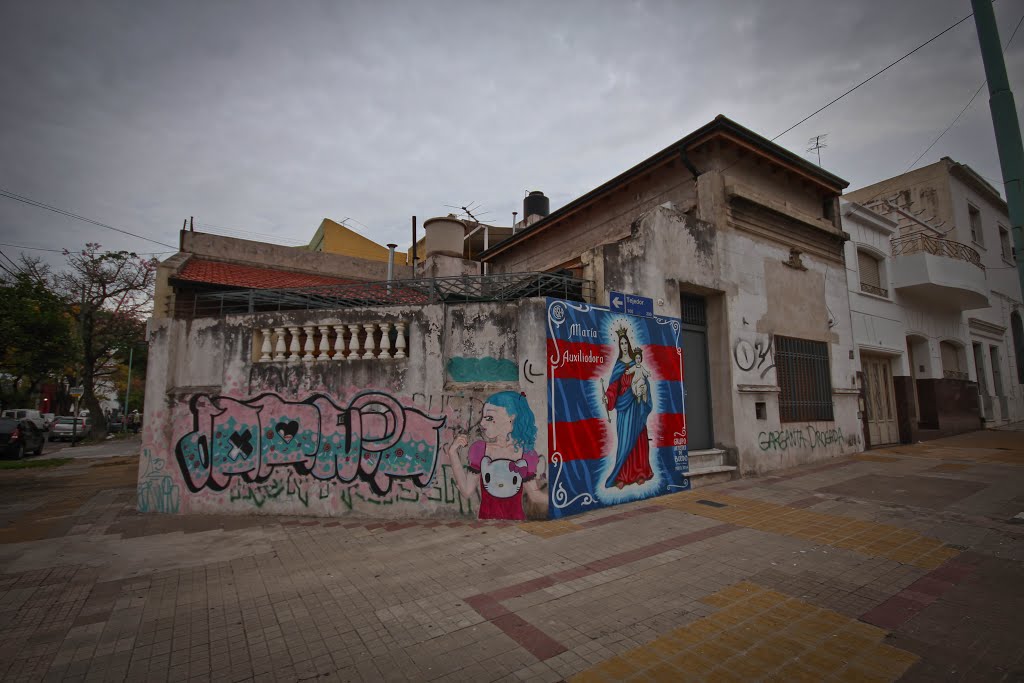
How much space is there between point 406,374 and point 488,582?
3199mm

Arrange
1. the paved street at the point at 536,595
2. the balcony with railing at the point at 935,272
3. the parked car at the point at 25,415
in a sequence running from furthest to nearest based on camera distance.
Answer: the parked car at the point at 25,415 → the balcony with railing at the point at 935,272 → the paved street at the point at 536,595

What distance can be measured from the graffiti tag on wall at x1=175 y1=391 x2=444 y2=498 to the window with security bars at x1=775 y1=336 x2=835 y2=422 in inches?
302

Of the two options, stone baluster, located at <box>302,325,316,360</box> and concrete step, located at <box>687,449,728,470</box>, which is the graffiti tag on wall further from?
concrete step, located at <box>687,449,728,470</box>

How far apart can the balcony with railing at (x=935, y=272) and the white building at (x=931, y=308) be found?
32 mm

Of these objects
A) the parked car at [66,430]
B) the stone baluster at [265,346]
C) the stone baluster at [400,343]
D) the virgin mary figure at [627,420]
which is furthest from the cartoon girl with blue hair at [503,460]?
the parked car at [66,430]

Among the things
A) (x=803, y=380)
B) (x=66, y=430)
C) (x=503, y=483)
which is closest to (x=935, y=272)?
(x=803, y=380)

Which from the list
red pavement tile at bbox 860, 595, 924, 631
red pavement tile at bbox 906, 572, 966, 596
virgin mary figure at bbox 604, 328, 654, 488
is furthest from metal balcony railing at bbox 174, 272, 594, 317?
red pavement tile at bbox 906, 572, 966, 596

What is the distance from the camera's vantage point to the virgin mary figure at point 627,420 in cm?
687

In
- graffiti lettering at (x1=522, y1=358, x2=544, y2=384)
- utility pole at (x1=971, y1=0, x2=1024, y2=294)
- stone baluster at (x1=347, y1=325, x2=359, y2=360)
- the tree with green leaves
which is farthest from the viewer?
the tree with green leaves

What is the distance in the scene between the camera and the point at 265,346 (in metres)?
6.96

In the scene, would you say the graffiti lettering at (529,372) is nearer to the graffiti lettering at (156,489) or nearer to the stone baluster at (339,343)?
the stone baluster at (339,343)

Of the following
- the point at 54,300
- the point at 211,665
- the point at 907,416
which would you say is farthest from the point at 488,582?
the point at 54,300

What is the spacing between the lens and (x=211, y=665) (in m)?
2.94

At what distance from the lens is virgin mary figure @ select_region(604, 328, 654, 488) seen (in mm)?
6871
